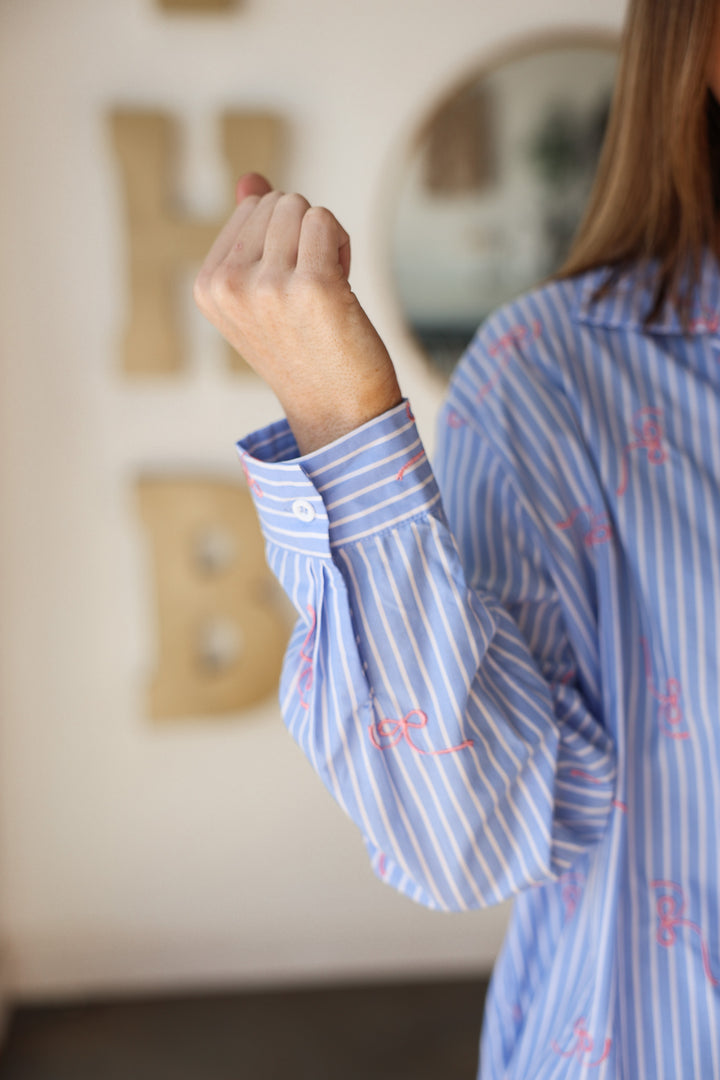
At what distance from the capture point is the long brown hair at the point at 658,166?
695mm

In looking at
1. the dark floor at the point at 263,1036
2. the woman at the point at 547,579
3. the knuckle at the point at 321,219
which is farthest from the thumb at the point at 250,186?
the dark floor at the point at 263,1036

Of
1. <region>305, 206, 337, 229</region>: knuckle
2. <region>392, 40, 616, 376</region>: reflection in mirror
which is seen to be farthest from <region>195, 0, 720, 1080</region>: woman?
→ <region>392, 40, 616, 376</region>: reflection in mirror

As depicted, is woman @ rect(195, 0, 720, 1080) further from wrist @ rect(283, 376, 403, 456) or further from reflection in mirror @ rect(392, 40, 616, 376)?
reflection in mirror @ rect(392, 40, 616, 376)

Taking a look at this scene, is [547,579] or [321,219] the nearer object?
[321,219]

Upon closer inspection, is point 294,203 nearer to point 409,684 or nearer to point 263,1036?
point 409,684

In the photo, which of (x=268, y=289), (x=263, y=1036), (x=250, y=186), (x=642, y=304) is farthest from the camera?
(x=263, y=1036)

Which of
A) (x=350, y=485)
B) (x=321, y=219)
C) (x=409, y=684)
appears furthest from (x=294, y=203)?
(x=409, y=684)

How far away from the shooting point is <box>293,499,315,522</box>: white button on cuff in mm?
506

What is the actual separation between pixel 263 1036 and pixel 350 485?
190 centimetres

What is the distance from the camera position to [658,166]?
0.75 m

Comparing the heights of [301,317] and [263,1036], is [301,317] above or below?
above

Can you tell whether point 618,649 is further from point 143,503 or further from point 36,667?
point 36,667

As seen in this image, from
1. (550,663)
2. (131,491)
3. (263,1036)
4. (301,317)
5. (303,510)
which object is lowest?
(263,1036)

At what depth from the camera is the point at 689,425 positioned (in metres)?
0.70
